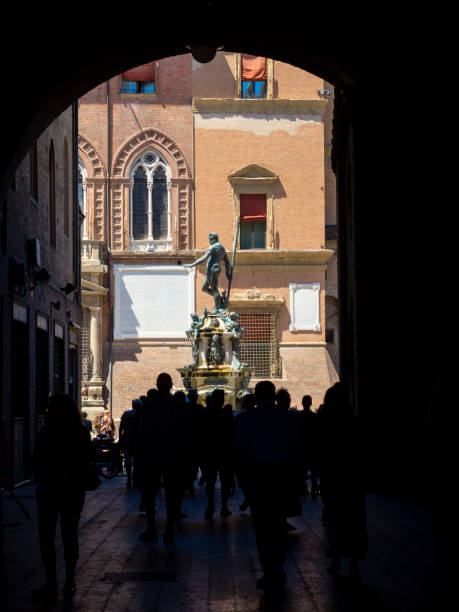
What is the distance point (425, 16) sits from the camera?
518 inches

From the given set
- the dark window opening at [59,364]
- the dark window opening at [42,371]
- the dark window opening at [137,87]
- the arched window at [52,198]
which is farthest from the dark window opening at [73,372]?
the dark window opening at [137,87]

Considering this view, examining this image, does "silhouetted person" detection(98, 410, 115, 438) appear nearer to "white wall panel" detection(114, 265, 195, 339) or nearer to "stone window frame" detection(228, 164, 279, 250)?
"white wall panel" detection(114, 265, 195, 339)

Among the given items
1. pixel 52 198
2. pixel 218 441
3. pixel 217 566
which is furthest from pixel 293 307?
pixel 217 566

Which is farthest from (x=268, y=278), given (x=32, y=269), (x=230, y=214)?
(x=32, y=269)

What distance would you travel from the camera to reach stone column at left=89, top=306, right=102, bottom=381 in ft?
133

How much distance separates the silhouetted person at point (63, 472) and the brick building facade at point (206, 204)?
109ft

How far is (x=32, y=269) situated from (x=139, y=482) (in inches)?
305

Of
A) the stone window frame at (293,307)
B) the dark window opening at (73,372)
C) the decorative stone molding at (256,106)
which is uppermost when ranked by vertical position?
the decorative stone molding at (256,106)

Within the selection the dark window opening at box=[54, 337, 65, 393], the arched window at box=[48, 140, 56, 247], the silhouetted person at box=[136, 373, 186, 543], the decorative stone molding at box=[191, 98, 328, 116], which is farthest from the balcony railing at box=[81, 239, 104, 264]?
the silhouetted person at box=[136, 373, 186, 543]

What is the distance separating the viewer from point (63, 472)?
25.5ft

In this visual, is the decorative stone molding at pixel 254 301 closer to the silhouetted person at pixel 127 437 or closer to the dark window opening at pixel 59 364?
the dark window opening at pixel 59 364

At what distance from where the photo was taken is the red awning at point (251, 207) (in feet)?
139

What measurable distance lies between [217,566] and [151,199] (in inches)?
1328

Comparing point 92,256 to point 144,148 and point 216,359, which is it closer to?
point 144,148
